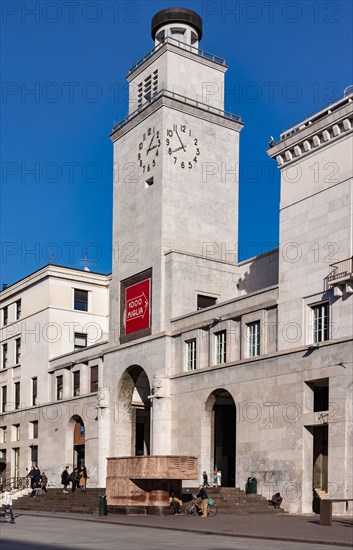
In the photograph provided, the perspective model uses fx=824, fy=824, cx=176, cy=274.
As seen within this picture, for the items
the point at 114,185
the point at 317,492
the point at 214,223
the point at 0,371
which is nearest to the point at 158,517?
the point at 317,492

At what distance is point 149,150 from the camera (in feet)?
177

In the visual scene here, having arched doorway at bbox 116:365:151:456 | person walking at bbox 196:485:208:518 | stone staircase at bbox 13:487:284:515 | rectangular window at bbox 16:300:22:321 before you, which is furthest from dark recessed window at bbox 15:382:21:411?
person walking at bbox 196:485:208:518

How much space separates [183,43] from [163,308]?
734 inches

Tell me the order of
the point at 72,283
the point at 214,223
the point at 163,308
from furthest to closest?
the point at 72,283
the point at 214,223
the point at 163,308

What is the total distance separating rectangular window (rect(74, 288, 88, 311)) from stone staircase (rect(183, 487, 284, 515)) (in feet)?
91.8

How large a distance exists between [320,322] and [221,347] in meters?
8.28

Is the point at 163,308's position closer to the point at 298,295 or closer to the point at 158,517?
the point at 298,295

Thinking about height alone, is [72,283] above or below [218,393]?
above

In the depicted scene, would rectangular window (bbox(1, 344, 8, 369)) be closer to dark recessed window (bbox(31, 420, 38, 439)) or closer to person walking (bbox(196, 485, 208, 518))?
dark recessed window (bbox(31, 420, 38, 439))

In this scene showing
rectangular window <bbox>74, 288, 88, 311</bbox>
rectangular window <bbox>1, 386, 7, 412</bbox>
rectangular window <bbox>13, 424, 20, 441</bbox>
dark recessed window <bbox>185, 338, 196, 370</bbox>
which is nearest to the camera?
dark recessed window <bbox>185, 338, 196, 370</bbox>

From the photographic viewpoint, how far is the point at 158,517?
35.6 m

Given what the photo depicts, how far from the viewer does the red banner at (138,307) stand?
52.1 m

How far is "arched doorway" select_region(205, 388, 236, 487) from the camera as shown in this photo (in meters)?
49.9

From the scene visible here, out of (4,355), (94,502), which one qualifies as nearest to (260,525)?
(94,502)
